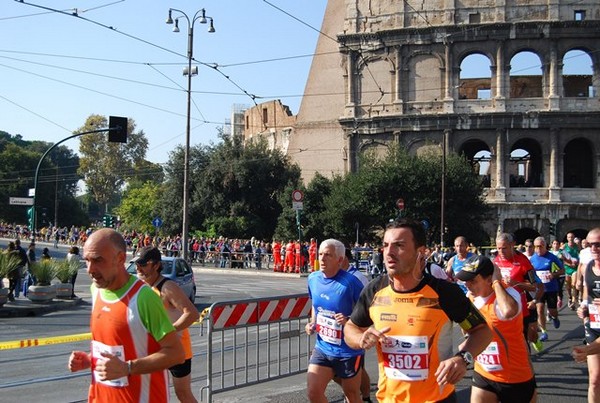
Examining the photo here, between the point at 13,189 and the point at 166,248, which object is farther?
the point at 13,189

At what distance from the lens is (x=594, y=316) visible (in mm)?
8008

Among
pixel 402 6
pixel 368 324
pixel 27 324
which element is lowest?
pixel 27 324

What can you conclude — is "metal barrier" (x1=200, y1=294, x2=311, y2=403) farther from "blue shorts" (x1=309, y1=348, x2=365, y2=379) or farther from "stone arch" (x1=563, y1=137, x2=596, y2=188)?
"stone arch" (x1=563, y1=137, x2=596, y2=188)

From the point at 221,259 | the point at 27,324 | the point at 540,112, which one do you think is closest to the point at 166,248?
the point at 221,259

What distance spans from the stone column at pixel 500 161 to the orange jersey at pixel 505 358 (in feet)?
142

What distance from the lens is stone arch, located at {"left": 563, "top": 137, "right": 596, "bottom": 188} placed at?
50.3 meters

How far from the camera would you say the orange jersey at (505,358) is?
6312 mm

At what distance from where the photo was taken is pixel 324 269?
7.63 meters

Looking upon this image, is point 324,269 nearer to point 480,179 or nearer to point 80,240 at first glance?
point 480,179

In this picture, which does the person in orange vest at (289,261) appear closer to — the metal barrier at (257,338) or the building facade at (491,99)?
the building facade at (491,99)

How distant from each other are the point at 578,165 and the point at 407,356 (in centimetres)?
5046

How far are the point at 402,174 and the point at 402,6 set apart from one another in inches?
471

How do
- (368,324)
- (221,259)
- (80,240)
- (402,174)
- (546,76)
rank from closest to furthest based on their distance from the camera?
(368,324)
(221,259)
(402,174)
(546,76)
(80,240)

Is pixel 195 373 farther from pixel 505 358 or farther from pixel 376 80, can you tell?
pixel 376 80
